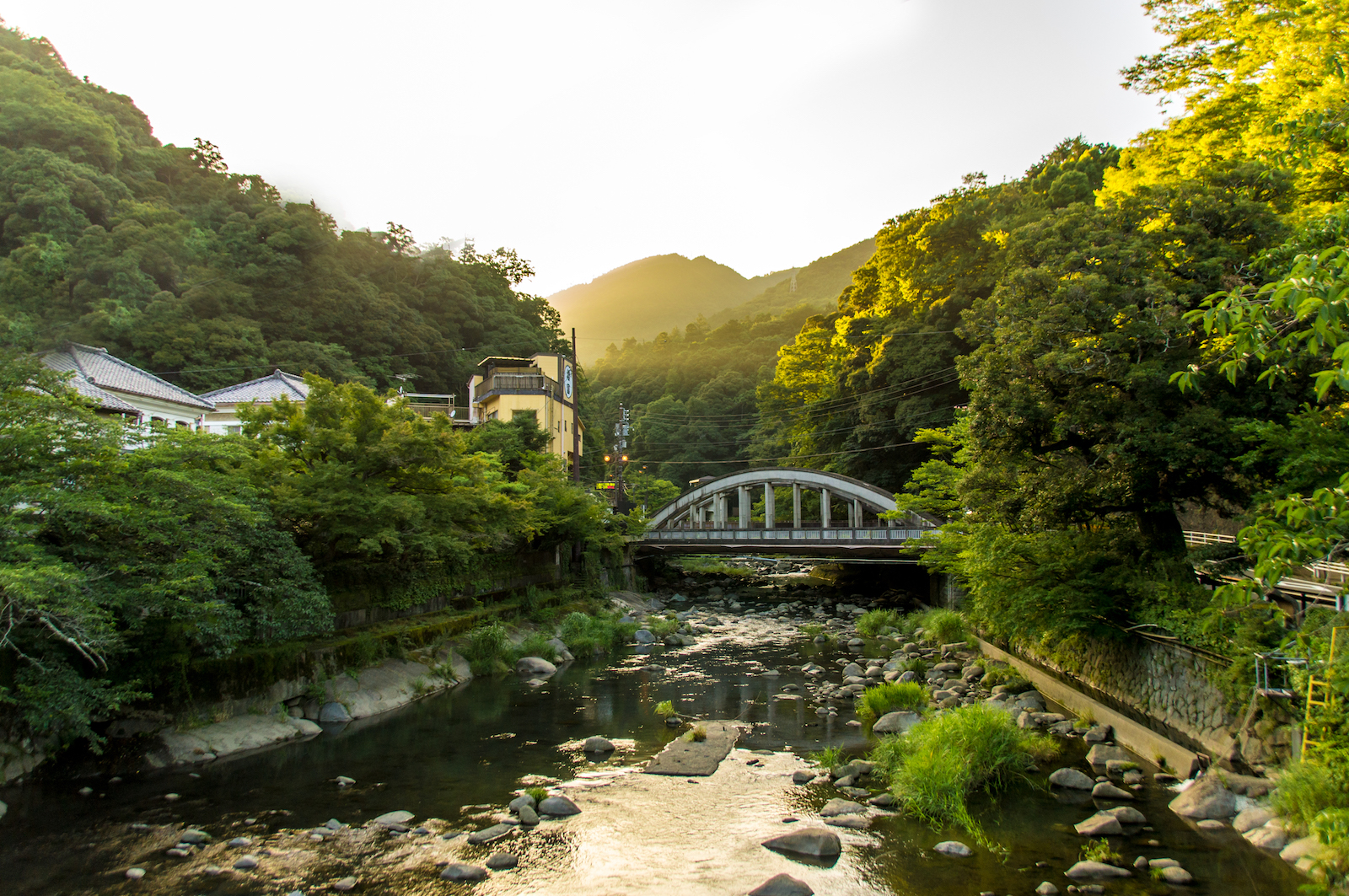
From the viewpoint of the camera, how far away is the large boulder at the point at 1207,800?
7.61 m

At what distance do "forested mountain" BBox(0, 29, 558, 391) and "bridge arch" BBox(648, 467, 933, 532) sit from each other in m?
17.7

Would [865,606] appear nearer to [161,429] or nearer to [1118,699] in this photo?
[1118,699]

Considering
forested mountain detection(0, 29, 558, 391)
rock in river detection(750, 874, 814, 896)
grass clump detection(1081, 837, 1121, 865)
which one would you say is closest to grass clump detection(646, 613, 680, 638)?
grass clump detection(1081, 837, 1121, 865)

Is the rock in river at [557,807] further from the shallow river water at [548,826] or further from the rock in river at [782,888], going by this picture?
the rock in river at [782,888]

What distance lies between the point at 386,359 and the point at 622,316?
416ft

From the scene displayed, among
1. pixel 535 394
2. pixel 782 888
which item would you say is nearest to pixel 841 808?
pixel 782 888

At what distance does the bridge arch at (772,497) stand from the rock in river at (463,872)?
21449 millimetres

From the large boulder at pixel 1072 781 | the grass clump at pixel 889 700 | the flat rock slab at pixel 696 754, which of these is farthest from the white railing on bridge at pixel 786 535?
the large boulder at pixel 1072 781

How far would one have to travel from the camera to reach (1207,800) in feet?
25.3

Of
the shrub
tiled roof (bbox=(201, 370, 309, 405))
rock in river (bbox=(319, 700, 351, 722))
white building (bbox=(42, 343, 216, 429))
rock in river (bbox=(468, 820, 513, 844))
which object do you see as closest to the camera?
rock in river (bbox=(468, 820, 513, 844))

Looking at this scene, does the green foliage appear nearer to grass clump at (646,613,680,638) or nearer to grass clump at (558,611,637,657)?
grass clump at (558,611,637,657)

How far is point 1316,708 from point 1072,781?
2550mm

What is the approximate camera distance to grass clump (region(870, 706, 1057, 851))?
8047 mm

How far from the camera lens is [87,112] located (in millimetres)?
39469
